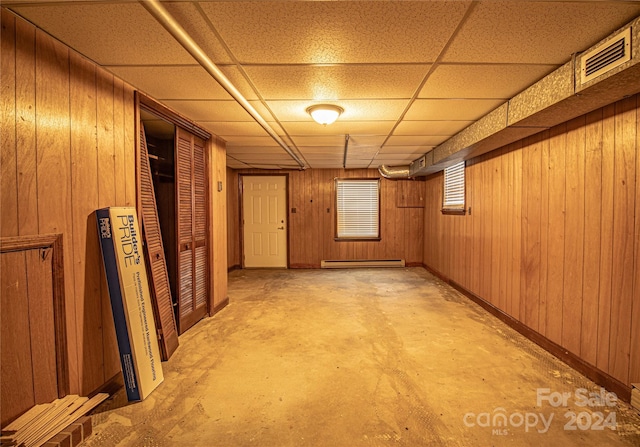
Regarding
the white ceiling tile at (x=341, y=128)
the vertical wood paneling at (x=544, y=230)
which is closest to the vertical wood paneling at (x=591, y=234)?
the vertical wood paneling at (x=544, y=230)

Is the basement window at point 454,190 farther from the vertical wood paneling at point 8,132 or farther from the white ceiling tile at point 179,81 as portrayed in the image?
the vertical wood paneling at point 8,132

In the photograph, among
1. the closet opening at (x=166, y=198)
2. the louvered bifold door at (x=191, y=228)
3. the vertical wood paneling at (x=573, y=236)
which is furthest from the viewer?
the closet opening at (x=166, y=198)

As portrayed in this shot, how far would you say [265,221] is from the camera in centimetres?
663

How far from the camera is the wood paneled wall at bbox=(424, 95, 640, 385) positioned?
1.95 metres

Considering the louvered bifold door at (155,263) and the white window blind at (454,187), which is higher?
the white window blind at (454,187)

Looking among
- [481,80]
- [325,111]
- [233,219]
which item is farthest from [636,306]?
[233,219]

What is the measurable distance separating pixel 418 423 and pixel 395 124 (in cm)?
272

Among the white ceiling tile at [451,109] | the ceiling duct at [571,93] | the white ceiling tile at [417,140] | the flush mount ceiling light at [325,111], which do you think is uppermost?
the white ceiling tile at [417,140]

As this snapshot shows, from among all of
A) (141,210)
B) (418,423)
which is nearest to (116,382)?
(141,210)

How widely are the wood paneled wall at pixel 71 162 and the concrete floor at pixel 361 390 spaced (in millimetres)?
573

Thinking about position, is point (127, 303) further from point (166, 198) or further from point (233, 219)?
point (233, 219)

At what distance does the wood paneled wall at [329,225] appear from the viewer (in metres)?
6.59

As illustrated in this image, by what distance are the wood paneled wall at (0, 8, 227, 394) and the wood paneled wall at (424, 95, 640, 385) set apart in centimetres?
351

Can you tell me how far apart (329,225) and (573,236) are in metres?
4.62
